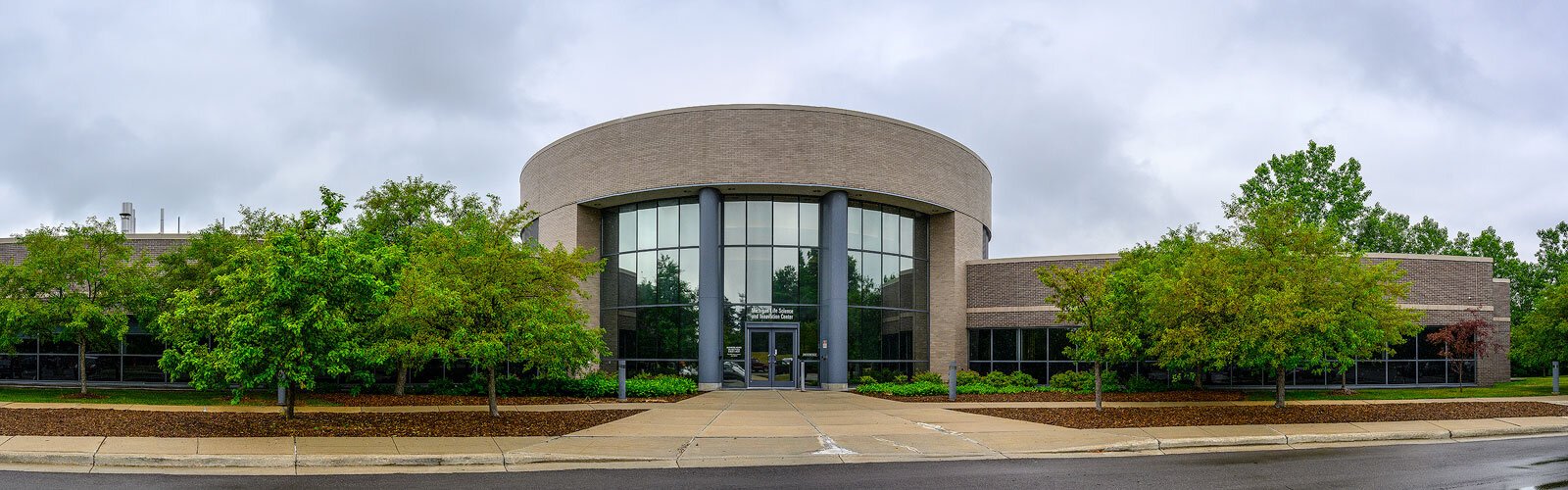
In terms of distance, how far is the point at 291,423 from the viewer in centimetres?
1652

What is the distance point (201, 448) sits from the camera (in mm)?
13203

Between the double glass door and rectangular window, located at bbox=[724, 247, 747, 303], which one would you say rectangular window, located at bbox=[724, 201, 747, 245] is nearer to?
rectangular window, located at bbox=[724, 247, 747, 303]

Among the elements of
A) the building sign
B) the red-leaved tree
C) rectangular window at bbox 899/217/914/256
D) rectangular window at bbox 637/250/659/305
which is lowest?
the red-leaved tree

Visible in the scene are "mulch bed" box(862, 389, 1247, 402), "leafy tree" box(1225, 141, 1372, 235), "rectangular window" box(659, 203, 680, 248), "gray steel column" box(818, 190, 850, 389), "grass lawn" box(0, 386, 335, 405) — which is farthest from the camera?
"leafy tree" box(1225, 141, 1372, 235)

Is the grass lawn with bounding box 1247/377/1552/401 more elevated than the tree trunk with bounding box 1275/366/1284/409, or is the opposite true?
the tree trunk with bounding box 1275/366/1284/409

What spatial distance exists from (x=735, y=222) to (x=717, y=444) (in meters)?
15.7

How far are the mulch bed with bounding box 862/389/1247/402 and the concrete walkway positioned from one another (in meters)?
4.69

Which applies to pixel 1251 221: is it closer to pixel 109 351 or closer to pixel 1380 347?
pixel 1380 347

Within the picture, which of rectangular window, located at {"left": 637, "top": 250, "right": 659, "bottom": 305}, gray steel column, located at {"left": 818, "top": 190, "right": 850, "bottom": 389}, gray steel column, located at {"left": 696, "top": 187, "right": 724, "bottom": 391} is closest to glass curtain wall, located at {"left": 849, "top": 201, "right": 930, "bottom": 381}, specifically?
gray steel column, located at {"left": 818, "top": 190, "right": 850, "bottom": 389}

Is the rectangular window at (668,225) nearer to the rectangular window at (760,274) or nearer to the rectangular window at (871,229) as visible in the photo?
the rectangular window at (760,274)

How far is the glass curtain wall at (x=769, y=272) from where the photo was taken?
97.1 ft

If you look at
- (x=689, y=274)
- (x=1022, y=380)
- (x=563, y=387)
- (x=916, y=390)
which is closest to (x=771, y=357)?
(x=689, y=274)

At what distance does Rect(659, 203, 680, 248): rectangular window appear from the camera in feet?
99.5

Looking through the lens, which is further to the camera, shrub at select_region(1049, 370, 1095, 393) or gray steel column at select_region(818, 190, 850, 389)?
gray steel column at select_region(818, 190, 850, 389)
